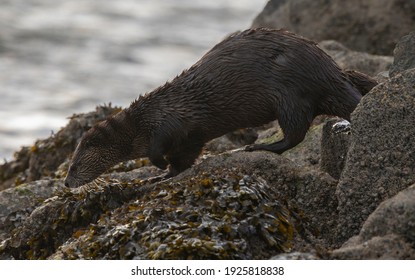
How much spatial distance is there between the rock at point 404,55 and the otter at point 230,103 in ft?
0.87

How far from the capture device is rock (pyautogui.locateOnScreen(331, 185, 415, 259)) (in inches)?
203

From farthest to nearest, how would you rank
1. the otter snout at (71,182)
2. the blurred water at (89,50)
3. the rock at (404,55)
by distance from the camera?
the blurred water at (89,50)
the otter snout at (71,182)
the rock at (404,55)

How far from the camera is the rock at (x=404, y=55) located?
696 cm

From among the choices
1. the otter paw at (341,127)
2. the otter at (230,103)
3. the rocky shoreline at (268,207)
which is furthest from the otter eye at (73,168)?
the otter paw at (341,127)

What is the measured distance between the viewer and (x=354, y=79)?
722 cm

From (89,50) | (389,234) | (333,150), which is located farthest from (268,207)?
(89,50)

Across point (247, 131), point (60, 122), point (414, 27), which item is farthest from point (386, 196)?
point (60, 122)

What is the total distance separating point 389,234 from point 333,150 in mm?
1725

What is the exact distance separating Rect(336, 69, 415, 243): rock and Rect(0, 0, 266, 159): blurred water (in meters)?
8.54

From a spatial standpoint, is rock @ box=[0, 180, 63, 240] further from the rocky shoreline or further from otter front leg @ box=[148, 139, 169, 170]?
otter front leg @ box=[148, 139, 169, 170]

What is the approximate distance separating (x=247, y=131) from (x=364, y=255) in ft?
14.1

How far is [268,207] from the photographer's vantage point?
5.92 metres

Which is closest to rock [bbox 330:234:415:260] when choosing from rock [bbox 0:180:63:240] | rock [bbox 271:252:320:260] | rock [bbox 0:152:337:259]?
rock [bbox 271:252:320:260]

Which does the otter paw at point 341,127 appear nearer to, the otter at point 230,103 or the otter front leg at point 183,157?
the otter at point 230,103
